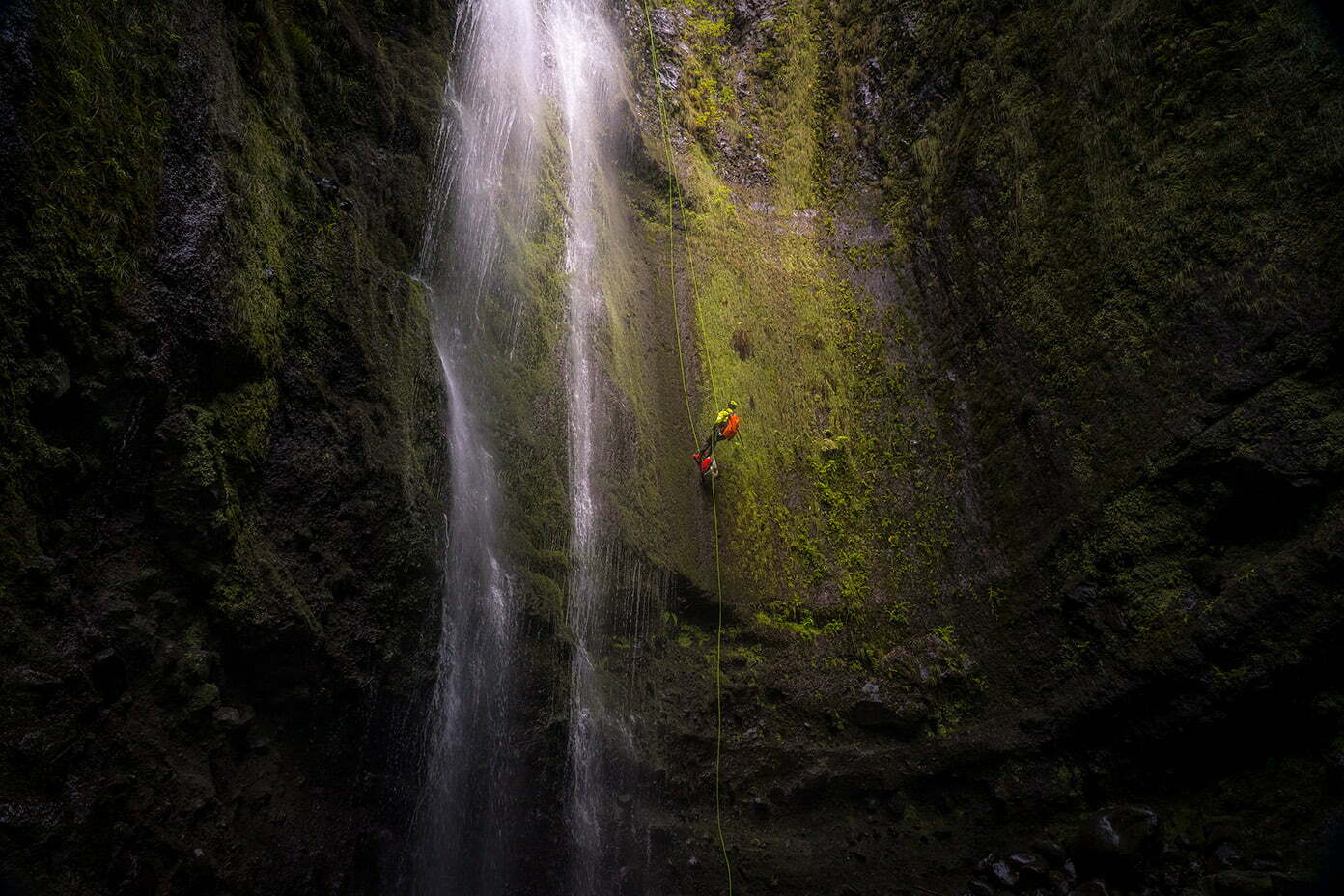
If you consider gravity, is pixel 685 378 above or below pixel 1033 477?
above

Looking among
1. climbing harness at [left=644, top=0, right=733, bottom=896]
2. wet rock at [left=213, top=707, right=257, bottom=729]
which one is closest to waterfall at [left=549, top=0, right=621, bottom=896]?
climbing harness at [left=644, top=0, right=733, bottom=896]

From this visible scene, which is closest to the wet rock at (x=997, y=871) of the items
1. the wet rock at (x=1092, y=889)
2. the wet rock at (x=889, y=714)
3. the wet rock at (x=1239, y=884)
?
the wet rock at (x=1092, y=889)

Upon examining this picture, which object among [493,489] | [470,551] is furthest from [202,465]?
[493,489]

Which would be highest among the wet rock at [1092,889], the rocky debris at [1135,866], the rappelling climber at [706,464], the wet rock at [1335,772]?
the rappelling climber at [706,464]

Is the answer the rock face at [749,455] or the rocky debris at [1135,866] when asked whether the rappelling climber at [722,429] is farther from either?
the rocky debris at [1135,866]

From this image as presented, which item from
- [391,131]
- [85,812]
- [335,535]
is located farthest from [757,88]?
[85,812]

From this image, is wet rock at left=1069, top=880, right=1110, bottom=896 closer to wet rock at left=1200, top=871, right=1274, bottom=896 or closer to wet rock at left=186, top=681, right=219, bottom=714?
wet rock at left=1200, top=871, right=1274, bottom=896

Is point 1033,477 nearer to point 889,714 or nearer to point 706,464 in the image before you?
point 889,714
